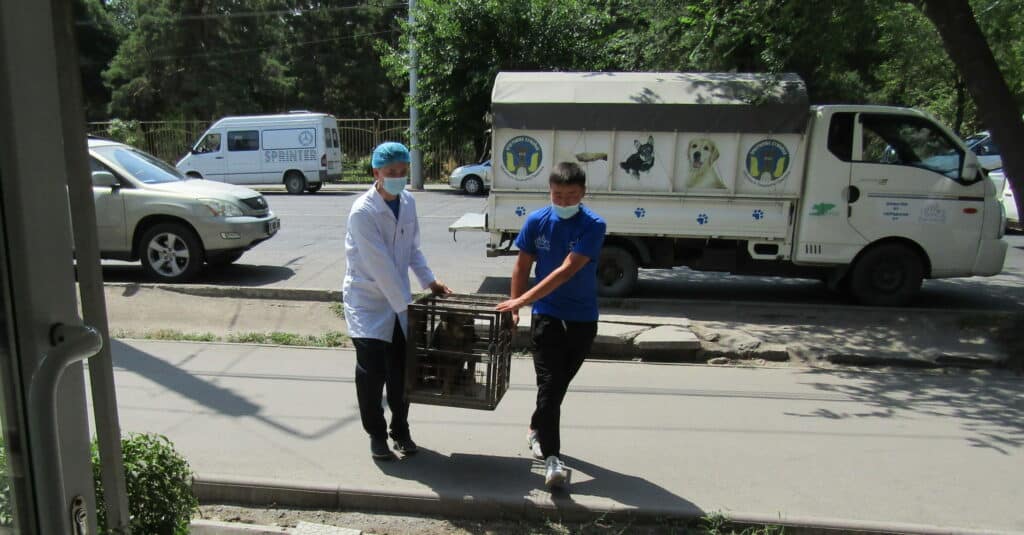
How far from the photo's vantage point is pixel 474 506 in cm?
397

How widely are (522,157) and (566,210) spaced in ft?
15.2

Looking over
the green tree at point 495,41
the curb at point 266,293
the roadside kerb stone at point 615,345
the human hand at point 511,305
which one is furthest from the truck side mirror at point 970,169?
the green tree at point 495,41

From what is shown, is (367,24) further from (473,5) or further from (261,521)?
(261,521)

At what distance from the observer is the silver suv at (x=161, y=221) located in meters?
9.05

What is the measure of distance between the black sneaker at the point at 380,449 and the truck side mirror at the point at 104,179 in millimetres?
6446

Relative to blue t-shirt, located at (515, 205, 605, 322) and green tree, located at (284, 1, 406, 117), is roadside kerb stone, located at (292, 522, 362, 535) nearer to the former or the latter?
blue t-shirt, located at (515, 205, 605, 322)

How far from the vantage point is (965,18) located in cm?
697

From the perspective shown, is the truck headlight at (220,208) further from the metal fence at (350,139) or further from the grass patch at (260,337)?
the metal fence at (350,139)

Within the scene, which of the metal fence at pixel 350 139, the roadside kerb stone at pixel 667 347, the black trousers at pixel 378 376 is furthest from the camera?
the metal fence at pixel 350 139

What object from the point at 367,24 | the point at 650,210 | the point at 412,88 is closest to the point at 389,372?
the point at 650,210

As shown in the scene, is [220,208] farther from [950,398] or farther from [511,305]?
[950,398]

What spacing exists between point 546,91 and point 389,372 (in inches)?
202

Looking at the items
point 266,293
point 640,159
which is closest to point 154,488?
point 266,293

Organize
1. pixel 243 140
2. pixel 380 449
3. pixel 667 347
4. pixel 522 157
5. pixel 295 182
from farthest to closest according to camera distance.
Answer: pixel 243 140 < pixel 295 182 < pixel 522 157 < pixel 667 347 < pixel 380 449
